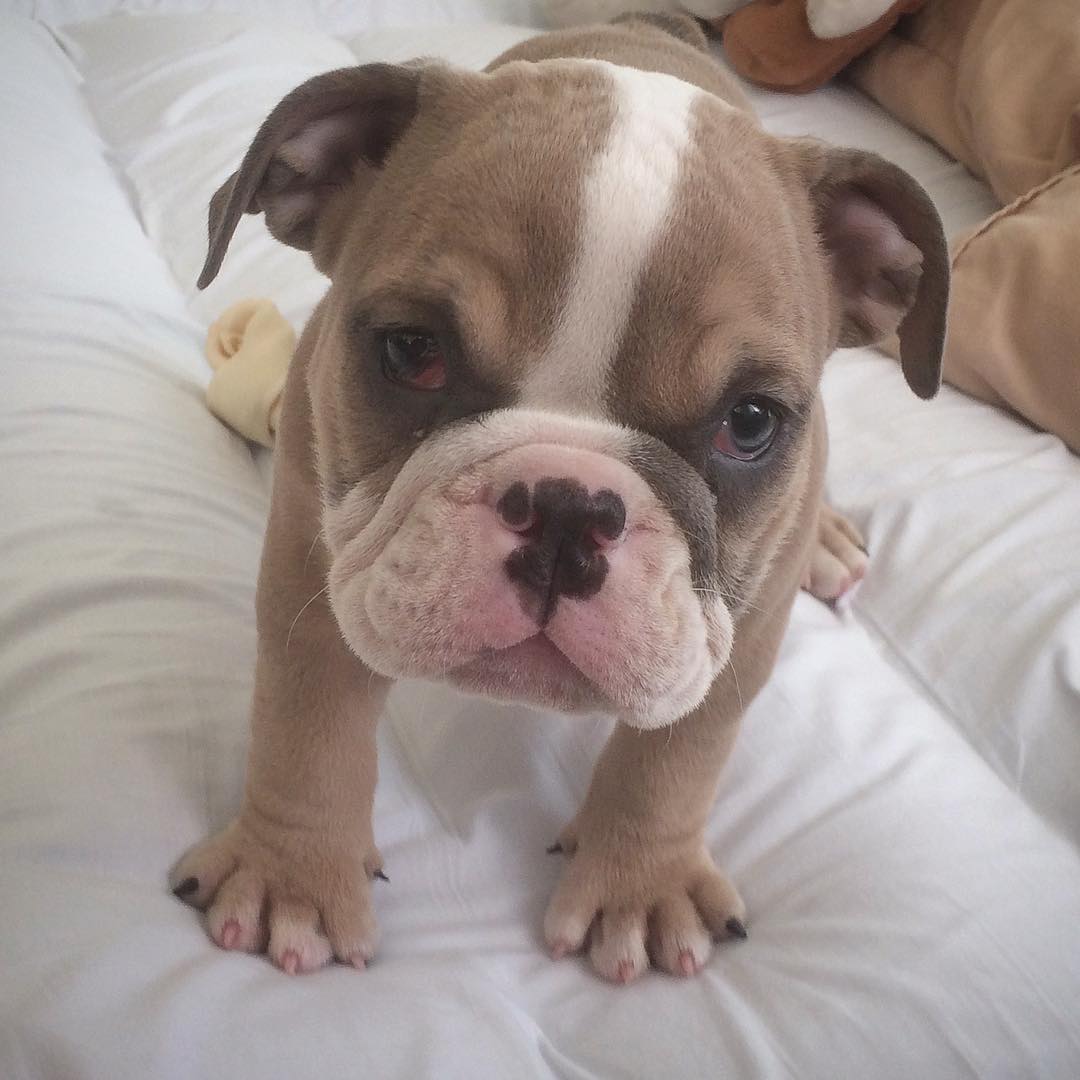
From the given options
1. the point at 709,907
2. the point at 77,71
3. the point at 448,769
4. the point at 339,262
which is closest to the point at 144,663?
the point at 448,769

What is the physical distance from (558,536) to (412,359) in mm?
297

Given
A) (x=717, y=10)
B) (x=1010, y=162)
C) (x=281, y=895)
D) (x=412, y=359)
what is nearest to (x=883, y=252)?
(x=412, y=359)

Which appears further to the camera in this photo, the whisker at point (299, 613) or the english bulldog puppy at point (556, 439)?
the whisker at point (299, 613)

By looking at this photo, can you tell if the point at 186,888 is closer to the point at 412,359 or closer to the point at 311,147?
the point at 412,359

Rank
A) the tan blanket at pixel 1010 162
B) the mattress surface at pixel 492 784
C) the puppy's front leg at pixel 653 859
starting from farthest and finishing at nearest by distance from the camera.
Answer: the tan blanket at pixel 1010 162, the puppy's front leg at pixel 653 859, the mattress surface at pixel 492 784

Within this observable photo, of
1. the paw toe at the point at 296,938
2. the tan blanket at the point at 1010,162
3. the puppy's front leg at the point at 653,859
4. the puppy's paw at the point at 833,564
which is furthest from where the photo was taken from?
the tan blanket at the point at 1010,162

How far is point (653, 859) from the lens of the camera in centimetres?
139

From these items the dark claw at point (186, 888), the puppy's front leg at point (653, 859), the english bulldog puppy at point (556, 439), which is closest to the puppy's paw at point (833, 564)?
the english bulldog puppy at point (556, 439)

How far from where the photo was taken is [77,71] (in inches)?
136

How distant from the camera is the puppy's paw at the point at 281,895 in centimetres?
123

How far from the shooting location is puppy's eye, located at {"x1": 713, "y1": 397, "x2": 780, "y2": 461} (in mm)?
1161

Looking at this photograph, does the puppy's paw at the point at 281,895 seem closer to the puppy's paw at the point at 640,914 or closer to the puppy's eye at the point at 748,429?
the puppy's paw at the point at 640,914

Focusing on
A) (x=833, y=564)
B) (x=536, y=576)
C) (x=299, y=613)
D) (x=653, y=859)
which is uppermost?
(x=536, y=576)

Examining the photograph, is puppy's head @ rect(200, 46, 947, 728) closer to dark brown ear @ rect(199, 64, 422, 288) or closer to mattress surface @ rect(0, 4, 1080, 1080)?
dark brown ear @ rect(199, 64, 422, 288)
